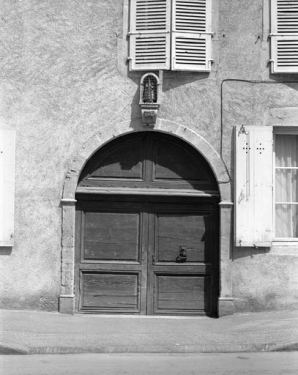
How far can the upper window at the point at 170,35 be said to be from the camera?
42.0 ft

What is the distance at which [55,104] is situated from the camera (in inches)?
506

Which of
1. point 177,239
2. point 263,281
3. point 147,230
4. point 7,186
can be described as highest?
point 7,186

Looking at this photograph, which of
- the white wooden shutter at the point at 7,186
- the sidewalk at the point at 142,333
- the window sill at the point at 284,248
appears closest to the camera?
the sidewalk at the point at 142,333

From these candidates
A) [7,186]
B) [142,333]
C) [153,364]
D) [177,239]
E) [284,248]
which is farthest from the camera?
[177,239]

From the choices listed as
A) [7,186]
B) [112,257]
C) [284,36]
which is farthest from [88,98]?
[284,36]

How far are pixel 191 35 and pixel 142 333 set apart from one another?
4.47 metres

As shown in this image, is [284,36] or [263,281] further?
[284,36]

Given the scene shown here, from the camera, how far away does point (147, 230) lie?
42.6 ft

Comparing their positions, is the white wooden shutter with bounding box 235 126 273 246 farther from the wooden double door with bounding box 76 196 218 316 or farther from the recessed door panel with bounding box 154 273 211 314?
the recessed door panel with bounding box 154 273 211 314

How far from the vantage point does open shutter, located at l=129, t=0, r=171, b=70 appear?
42.0 ft

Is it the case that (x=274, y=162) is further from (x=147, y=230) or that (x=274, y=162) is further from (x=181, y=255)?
(x=147, y=230)

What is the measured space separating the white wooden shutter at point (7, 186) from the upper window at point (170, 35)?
2.12 metres

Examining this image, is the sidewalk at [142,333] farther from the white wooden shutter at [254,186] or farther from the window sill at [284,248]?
the white wooden shutter at [254,186]

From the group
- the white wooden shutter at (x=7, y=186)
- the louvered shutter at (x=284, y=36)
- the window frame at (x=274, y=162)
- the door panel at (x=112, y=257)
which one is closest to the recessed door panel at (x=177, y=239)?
the door panel at (x=112, y=257)
